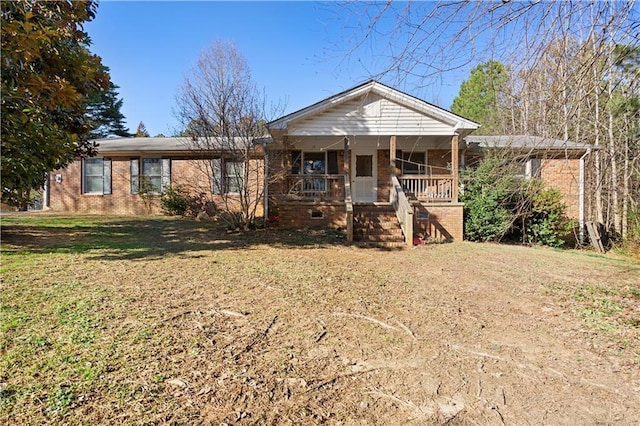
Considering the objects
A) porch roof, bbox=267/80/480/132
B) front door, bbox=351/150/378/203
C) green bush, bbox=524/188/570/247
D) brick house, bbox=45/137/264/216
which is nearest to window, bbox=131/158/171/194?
brick house, bbox=45/137/264/216

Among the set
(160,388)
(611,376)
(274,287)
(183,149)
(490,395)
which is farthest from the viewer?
(183,149)

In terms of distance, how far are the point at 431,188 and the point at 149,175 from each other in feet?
40.1

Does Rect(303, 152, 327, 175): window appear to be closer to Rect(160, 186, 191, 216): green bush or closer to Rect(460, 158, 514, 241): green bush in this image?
Rect(160, 186, 191, 216): green bush

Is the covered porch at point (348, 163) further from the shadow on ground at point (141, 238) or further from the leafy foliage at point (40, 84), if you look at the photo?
the leafy foliage at point (40, 84)

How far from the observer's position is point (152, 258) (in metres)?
6.76

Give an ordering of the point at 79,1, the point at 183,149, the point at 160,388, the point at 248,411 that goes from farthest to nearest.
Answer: the point at 183,149 < the point at 79,1 < the point at 160,388 < the point at 248,411

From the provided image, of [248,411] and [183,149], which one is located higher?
[183,149]

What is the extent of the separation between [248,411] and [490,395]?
1.89m

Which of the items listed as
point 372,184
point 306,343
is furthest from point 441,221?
point 306,343

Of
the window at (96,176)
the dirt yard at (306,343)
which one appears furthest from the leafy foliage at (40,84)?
the window at (96,176)

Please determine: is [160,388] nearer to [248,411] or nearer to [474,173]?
[248,411]

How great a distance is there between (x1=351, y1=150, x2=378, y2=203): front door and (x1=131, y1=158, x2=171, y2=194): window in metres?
8.29

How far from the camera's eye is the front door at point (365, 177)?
14.7 metres

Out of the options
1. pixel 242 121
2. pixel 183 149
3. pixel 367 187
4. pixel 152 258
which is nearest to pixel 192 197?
pixel 183 149
